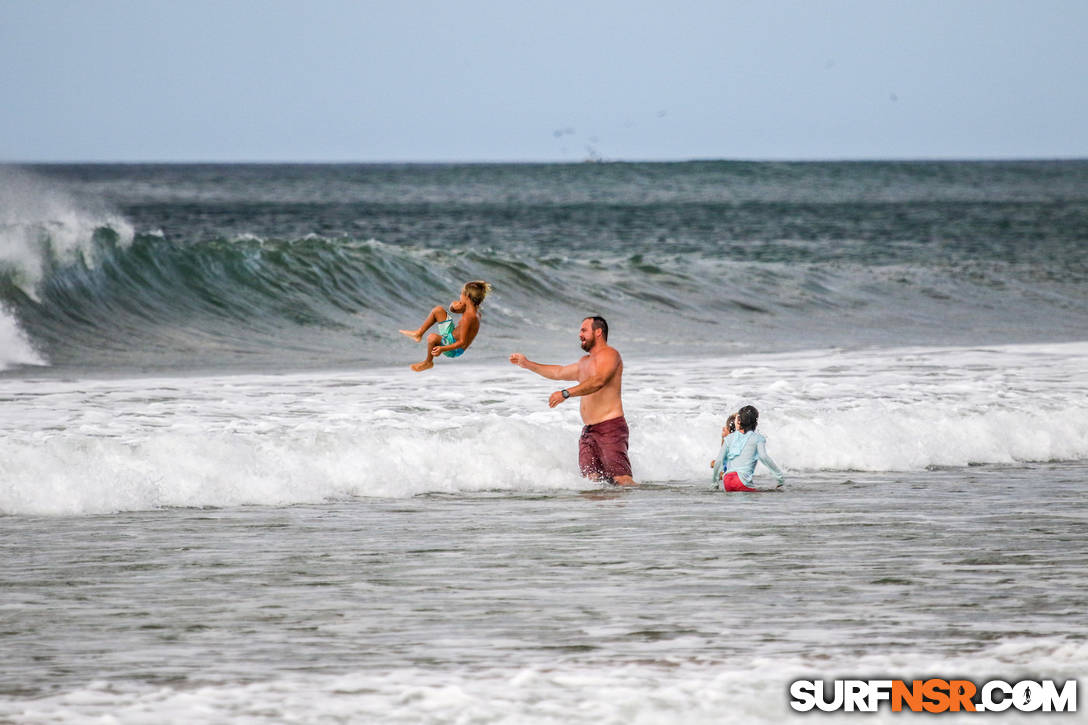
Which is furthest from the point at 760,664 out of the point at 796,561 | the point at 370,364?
the point at 370,364

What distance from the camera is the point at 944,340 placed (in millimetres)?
21578

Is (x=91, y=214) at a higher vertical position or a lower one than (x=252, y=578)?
higher

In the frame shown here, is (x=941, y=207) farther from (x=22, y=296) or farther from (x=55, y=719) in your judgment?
(x=55, y=719)

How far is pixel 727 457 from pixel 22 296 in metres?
14.0

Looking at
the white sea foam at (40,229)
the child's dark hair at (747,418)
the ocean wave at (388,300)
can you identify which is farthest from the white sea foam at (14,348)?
the child's dark hair at (747,418)

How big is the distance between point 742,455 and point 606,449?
1020mm

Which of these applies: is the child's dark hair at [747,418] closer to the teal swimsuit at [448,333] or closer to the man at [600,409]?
the man at [600,409]

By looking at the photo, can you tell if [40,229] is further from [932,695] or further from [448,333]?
[932,695]

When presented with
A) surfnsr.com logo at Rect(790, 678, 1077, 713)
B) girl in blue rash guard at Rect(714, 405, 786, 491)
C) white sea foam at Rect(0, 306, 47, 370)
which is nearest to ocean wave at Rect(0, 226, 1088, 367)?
white sea foam at Rect(0, 306, 47, 370)

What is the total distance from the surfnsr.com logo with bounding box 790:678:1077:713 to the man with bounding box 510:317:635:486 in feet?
16.6

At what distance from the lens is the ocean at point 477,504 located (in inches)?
212

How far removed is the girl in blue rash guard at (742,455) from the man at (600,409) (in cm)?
74

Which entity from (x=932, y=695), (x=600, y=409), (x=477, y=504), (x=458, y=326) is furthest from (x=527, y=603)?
(x=600, y=409)

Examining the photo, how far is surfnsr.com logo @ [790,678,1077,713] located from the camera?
195 inches
